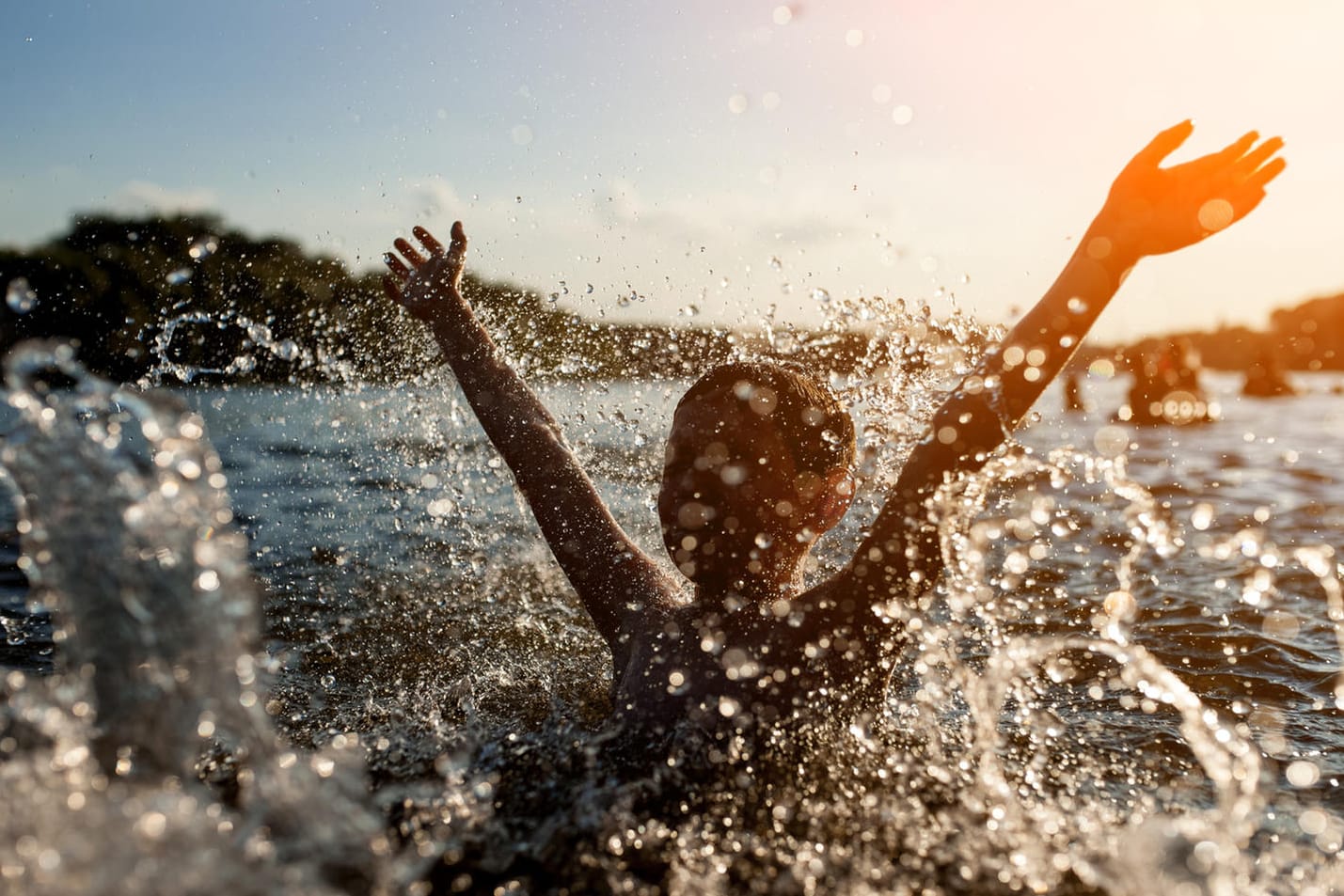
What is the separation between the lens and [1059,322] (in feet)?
8.71

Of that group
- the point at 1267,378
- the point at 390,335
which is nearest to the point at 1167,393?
the point at 1267,378

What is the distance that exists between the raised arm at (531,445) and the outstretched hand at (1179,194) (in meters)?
1.82

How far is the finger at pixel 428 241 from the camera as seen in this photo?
12.3 ft

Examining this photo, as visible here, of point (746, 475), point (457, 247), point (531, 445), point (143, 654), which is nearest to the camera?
point (143, 654)

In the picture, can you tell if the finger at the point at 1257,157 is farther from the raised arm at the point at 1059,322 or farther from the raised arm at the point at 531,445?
the raised arm at the point at 531,445

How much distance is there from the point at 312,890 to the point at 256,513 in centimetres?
752

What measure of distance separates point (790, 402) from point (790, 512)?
1.21ft

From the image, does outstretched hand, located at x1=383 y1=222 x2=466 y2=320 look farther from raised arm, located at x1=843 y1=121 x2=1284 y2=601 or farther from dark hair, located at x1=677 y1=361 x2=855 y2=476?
A: raised arm, located at x1=843 y1=121 x2=1284 y2=601

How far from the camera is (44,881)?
52.0 inches

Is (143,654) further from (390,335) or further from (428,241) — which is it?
(390,335)

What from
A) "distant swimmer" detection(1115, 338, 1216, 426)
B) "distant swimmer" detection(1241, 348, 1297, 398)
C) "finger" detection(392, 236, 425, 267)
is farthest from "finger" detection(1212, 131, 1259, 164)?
"distant swimmer" detection(1241, 348, 1297, 398)

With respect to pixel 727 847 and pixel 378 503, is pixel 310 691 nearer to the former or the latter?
pixel 727 847

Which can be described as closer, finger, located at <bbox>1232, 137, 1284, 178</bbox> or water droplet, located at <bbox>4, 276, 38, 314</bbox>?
water droplet, located at <bbox>4, 276, 38, 314</bbox>

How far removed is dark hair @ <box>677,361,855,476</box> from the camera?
3.06m
